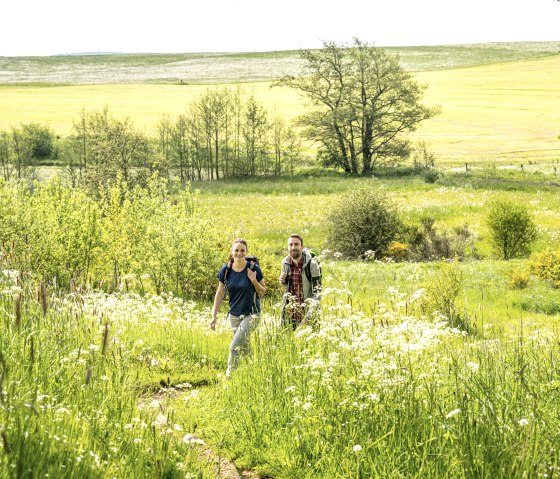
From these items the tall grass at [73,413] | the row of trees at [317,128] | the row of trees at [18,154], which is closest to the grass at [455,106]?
the row of trees at [317,128]

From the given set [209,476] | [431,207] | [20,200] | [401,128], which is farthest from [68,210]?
[401,128]

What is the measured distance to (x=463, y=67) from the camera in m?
184

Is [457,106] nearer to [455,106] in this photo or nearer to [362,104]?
[455,106]

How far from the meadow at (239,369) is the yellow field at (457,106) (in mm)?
61653

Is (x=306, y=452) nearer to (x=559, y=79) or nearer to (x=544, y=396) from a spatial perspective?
(x=544, y=396)

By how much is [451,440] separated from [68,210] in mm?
19728

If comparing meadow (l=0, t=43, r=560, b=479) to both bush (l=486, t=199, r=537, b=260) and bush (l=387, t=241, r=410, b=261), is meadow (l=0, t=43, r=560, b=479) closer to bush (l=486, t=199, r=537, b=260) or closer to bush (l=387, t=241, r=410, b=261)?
bush (l=486, t=199, r=537, b=260)

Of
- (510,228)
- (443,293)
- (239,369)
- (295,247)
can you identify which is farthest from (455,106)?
(239,369)

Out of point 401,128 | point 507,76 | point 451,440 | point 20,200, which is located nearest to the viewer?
point 451,440

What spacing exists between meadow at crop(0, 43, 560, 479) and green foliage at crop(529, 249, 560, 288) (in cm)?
36

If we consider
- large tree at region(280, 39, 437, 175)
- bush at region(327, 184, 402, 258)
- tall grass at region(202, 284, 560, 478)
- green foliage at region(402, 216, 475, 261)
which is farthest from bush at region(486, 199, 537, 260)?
large tree at region(280, 39, 437, 175)

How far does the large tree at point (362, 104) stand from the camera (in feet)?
244

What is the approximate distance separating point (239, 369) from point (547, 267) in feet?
58.4

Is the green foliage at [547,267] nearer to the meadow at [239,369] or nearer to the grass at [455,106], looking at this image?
the meadow at [239,369]
